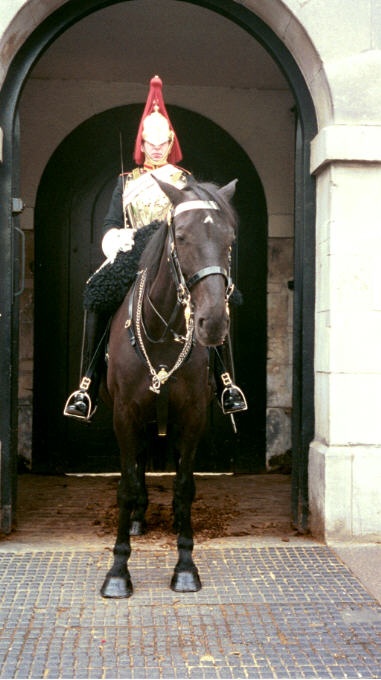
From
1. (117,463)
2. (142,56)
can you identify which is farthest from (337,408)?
(142,56)

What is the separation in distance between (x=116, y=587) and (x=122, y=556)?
202mm

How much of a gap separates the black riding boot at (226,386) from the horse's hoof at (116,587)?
1282 mm

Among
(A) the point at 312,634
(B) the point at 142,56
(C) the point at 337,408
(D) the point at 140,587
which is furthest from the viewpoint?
(B) the point at 142,56

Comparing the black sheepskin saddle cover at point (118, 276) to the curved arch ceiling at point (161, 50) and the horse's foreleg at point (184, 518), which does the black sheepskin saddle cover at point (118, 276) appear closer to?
the horse's foreleg at point (184, 518)

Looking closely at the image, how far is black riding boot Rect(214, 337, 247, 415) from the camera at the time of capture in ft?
15.3

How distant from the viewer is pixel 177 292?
372cm

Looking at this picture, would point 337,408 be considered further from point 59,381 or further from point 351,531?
point 59,381

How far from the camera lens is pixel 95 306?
462cm

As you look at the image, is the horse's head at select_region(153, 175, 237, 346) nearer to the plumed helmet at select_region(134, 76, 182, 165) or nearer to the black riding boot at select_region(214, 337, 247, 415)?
the black riding boot at select_region(214, 337, 247, 415)

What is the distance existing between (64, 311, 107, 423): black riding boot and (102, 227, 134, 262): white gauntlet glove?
17.9 inches

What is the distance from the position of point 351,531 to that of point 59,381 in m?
3.76

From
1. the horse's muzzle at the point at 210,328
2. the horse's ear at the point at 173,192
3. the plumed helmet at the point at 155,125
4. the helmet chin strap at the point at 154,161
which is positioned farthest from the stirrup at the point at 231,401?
the plumed helmet at the point at 155,125

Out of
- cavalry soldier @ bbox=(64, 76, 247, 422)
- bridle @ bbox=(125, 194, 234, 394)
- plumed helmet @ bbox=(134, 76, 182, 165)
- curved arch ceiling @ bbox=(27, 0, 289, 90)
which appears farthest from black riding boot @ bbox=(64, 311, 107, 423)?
curved arch ceiling @ bbox=(27, 0, 289, 90)

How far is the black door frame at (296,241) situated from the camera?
16.6ft
